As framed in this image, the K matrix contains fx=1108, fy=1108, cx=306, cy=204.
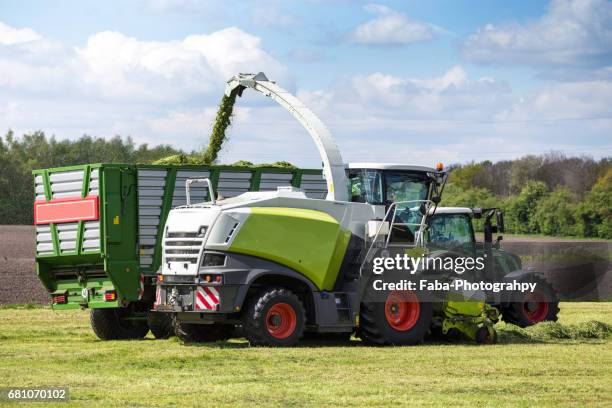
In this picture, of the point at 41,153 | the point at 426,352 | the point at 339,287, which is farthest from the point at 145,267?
the point at 41,153

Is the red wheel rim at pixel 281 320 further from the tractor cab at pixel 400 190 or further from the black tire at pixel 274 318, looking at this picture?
the tractor cab at pixel 400 190

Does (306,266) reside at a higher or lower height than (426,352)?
higher

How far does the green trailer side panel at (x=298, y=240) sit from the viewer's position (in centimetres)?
1627

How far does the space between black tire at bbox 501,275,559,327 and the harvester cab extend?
138 inches

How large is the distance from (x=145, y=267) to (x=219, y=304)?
258cm

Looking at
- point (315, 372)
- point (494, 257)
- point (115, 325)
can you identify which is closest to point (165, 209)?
point (115, 325)

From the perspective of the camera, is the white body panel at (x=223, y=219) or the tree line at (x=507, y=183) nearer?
the white body panel at (x=223, y=219)

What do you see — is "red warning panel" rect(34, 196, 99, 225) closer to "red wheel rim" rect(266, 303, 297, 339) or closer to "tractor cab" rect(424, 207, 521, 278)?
"red wheel rim" rect(266, 303, 297, 339)

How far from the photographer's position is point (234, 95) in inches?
781

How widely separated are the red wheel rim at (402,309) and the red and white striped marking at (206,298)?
283 cm

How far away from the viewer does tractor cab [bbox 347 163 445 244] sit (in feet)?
58.4

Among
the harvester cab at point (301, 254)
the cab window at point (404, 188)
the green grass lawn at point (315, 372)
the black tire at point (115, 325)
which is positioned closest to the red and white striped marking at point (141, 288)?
the green grass lawn at point (315, 372)

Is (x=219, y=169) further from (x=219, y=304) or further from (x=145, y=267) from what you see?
(x=219, y=304)

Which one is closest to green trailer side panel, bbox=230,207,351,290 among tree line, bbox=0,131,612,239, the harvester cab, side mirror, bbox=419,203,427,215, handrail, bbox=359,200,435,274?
the harvester cab
